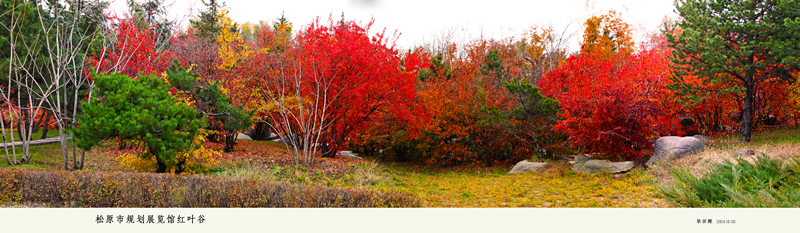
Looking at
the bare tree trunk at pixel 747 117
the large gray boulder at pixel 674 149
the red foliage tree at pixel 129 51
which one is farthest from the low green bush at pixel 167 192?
the bare tree trunk at pixel 747 117

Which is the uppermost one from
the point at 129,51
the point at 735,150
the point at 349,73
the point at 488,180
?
the point at 129,51

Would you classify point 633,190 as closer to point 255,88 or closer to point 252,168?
point 252,168

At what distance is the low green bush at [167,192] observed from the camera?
5.32 meters

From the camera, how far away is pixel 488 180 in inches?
403

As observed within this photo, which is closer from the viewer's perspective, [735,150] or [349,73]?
[735,150]

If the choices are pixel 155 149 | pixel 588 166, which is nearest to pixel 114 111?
pixel 155 149

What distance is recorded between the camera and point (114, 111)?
679 centimetres

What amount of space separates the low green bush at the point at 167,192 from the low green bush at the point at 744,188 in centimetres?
353

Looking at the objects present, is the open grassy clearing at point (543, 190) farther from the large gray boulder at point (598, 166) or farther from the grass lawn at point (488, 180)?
the large gray boulder at point (598, 166)

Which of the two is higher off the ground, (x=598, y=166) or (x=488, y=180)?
(x=598, y=166)

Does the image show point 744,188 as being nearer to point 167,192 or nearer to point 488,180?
point 488,180

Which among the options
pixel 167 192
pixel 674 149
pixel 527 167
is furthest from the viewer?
pixel 527 167

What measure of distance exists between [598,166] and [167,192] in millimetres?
8711

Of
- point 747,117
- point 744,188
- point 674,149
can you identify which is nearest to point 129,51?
point 744,188
